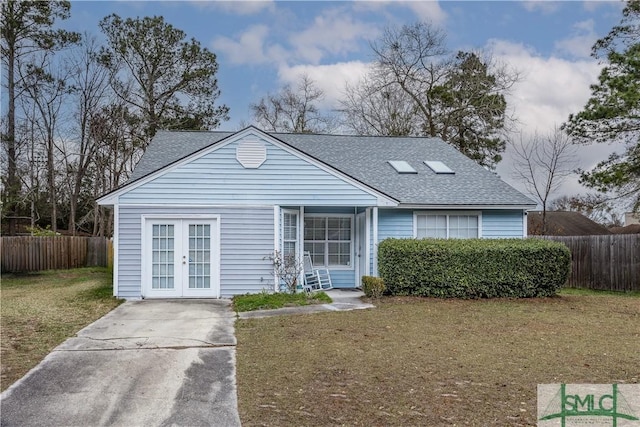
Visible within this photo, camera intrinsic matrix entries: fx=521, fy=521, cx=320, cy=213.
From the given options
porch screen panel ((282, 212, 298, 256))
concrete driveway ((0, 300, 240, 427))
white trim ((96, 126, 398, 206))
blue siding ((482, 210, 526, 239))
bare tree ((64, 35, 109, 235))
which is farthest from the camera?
bare tree ((64, 35, 109, 235))

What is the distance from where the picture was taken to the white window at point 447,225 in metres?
14.4

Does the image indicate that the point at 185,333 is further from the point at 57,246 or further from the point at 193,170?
the point at 57,246

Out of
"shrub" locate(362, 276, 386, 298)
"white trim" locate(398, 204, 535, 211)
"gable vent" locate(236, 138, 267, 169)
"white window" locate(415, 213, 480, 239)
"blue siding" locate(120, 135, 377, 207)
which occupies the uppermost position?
"gable vent" locate(236, 138, 267, 169)

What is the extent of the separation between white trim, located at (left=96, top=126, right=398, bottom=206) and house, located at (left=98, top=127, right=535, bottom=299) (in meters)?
0.02

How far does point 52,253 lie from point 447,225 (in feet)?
51.7

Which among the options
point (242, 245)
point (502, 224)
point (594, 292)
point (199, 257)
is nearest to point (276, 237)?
point (242, 245)

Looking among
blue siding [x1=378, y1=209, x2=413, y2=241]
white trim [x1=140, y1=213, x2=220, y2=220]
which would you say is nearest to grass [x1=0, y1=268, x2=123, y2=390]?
white trim [x1=140, y1=213, x2=220, y2=220]

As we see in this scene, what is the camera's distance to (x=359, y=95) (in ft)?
103

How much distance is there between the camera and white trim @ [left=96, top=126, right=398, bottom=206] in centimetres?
1213

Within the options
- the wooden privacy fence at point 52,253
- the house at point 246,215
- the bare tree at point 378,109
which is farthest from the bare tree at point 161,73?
the house at point 246,215

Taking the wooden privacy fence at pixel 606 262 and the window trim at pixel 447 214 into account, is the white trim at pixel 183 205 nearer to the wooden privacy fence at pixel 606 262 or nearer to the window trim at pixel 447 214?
the window trim at pixel 447 214

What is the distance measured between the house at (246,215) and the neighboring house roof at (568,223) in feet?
76.9

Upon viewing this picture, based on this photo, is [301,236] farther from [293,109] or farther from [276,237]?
[293,109]

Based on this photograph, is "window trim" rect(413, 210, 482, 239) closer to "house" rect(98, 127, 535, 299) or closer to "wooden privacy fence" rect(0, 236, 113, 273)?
"house" rect(98, 127, 535, 299)
